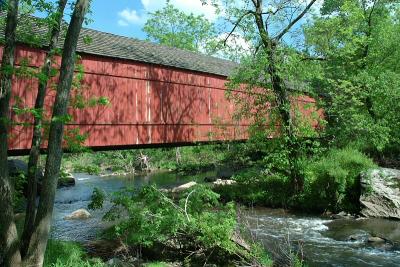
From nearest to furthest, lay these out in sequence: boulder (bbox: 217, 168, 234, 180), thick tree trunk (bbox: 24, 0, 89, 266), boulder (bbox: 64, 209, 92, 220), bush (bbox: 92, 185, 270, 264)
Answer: thick tree trunk (bbox: 24, 0, 89, 266)
bush (bbox: 92, 185, 270, 264)
boulder (bbox: 64, 209, 92, 220)
boulder (bbox: 217, 168, 234, 180)

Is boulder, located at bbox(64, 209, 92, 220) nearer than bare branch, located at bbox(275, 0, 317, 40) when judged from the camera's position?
Answer: Yes

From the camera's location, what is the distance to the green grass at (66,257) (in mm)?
6301

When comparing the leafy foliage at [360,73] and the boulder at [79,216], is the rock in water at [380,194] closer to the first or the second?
the leafy foliage at [360,73]

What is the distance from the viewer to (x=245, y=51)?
14453mm

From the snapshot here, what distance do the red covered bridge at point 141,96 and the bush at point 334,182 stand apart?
3.54m

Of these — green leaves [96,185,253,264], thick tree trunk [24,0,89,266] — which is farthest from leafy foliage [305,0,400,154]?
thick tree trunk [24,0,89,266]

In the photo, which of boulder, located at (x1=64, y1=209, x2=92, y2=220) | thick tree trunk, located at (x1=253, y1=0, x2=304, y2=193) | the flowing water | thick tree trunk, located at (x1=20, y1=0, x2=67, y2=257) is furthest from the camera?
thick tree trunk, located at (x1=253, y1=0, x2=304, y2=193)

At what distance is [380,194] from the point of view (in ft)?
39.2

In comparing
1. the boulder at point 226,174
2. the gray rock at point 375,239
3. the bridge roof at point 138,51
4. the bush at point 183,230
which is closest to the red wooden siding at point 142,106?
the bridge roof at point 138,51

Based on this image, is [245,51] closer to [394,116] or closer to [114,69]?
[114,69]

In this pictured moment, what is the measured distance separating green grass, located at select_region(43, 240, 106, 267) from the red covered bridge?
2958 millimetres

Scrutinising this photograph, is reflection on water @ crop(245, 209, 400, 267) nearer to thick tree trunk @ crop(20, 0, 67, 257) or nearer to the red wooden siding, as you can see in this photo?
thick tree trunk @ crop(20, 0, 67, 257)

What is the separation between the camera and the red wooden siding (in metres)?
10.5

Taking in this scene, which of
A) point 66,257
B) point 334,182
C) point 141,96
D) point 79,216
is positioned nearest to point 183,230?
point 66,257
